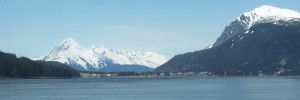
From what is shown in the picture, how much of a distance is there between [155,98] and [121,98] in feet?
21.3

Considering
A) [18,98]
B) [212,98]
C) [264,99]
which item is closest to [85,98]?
[18,98]

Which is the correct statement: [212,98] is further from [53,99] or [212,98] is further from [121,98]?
[53,99]

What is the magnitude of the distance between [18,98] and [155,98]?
25662 mm

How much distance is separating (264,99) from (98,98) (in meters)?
31.0

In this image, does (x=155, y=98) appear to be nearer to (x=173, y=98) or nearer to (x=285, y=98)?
(x=173, y=98)

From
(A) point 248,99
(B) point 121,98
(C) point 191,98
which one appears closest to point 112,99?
(B) point 121,98

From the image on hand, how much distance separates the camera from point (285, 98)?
425 feet

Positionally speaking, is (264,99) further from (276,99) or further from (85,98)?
(85,98)

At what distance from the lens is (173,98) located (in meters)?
132

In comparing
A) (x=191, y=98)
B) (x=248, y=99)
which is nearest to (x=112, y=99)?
(x=191, y=98)

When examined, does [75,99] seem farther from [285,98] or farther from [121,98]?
[285,98]

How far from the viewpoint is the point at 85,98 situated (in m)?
133

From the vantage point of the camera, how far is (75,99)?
127750 mm

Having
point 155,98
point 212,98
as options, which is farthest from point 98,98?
point 212,98
